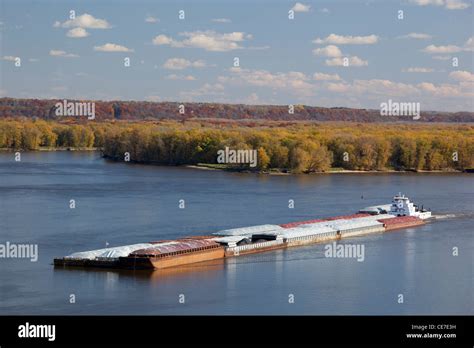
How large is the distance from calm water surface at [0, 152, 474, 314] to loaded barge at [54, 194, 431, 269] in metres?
0.32

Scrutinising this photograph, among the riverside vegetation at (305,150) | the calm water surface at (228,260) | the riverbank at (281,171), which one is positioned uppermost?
the riverside vegetation at (305,150)

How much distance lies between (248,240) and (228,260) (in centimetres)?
144

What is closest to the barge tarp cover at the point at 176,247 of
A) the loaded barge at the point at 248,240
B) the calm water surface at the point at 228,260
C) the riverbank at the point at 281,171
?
the loaded barge at the point at 248,240

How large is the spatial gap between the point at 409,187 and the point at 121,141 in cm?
2164

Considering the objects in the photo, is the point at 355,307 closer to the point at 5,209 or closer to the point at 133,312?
the point at 133,312

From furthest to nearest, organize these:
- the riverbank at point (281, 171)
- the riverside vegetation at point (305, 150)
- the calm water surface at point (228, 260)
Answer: the riverside vegetation at point (305, 150) → the riverbank at point (281, 171) → the calm water surface at point (228, 260)

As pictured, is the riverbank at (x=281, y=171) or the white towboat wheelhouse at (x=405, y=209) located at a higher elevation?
the riverbank at (x=281, y=171)

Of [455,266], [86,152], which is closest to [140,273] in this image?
[455,266]

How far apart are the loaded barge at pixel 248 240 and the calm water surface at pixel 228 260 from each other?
0.32 meters

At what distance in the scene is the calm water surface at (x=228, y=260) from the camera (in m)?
15.9

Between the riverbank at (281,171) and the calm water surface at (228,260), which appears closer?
the calm water surface at (228,260)

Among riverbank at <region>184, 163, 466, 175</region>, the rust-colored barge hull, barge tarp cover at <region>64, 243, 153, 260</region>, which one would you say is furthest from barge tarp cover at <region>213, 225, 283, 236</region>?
riverbank at <region>184, 163, 466, 175</region>

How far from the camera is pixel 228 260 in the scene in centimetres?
1991

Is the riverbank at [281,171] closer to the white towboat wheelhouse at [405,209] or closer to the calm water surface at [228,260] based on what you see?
the calm water surface at [228,260]
